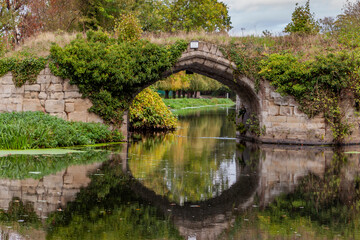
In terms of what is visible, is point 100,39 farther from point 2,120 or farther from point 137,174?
point 137,174

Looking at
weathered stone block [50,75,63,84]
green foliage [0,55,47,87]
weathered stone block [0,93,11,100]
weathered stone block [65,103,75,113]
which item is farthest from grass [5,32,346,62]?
weathered stone block [65,103,75,113]

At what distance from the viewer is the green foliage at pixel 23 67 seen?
17938mm

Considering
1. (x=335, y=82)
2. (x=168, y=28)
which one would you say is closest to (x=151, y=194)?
(x=335, y=82)

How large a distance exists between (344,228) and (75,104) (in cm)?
1302

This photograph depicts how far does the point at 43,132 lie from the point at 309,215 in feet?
31.3

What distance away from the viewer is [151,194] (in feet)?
28.4

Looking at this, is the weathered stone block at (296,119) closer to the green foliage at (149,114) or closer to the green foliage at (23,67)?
the green foliage at (149,114)

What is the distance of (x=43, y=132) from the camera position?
14859 mm

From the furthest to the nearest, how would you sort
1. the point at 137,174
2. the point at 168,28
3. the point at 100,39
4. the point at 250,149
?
the point at 168,28
the point at 100,39
the point at 250,149
the point at 137,174

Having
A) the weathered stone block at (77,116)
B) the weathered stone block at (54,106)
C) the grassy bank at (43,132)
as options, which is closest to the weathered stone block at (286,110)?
the grassy bank at (43,132)

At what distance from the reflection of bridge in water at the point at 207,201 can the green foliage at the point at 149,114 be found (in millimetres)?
9896

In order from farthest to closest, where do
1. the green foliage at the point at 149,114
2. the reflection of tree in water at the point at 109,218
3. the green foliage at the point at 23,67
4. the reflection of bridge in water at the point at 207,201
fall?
the green foliage at the point at 149,114
the green foliage at the point at 23,67
the reflection of bridge in water at the point at 207,201
the reflection of tree in water at the point at 109,218

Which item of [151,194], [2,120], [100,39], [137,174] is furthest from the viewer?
[100,39]

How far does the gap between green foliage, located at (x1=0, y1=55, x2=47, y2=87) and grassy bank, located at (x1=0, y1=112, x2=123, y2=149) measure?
5.32 feet
